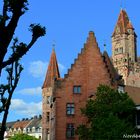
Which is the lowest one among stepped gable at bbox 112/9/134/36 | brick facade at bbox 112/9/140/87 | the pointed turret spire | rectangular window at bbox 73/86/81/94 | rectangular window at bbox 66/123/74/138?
rectangular window at bbox 66/123/74/138

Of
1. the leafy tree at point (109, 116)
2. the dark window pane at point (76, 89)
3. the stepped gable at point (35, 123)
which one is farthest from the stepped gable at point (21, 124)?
the leafy tree at point (109, 116)

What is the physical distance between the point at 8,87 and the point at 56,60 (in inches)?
1956

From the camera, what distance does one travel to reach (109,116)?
158 feet

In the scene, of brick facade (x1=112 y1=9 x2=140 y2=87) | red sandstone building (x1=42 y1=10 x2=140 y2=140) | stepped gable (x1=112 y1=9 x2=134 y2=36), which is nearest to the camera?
red sandstone building (x1=42 y1=10 x2=140 y2=140)

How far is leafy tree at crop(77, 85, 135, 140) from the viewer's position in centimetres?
4773

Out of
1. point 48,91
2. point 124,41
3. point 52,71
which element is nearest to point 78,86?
point 52,71

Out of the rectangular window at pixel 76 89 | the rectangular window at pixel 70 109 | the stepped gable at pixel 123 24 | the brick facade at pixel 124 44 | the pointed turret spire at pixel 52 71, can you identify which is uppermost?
the stepped gable at pixel 123 24

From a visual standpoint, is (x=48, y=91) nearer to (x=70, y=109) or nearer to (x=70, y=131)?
(x=70, y=109)

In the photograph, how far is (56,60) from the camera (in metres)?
89.1

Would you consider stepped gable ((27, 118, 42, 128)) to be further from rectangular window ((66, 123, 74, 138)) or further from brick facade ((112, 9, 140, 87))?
rectangular window ((66, 123, 74, 138))

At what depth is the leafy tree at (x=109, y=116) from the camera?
1879 inches

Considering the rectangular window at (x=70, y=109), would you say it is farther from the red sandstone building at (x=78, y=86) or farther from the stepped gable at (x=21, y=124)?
the stepped gable at (x=21, y=124)

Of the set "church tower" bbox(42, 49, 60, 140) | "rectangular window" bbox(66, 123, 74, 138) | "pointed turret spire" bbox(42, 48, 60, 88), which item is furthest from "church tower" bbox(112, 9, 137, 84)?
"rectangular window" bbox(66, 123, 74, 138)

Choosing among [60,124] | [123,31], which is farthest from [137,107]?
[123,31]
